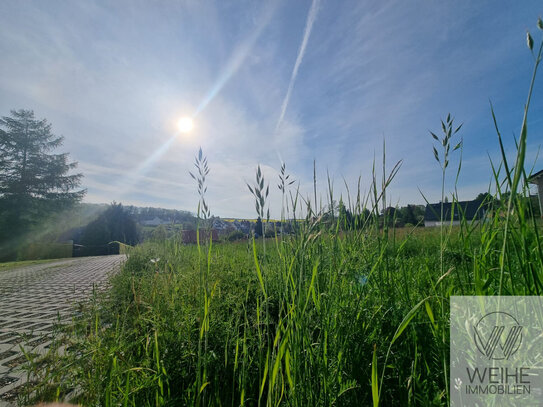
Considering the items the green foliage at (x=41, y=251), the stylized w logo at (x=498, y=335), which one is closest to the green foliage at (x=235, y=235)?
the stylized w logo at (x=498, y=335)

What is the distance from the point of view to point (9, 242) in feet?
73.0

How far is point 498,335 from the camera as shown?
801 millimetres

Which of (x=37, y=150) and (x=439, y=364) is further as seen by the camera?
(x=37, y=150)

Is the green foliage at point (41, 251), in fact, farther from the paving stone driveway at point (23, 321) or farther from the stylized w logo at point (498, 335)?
the stylized w logo at point (498, 335)

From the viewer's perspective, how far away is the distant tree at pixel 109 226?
25656 mm

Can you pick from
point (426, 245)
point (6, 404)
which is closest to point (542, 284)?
point (6, 404)

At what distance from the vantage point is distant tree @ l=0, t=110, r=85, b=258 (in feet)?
77.0

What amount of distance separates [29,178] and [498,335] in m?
36.7

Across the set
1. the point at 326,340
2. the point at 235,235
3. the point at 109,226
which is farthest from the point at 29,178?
the point at 326,340

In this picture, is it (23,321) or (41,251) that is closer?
(23,321)

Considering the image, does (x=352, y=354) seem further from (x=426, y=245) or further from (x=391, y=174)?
(x=426, y=245)

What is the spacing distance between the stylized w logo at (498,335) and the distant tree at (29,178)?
3305 cm

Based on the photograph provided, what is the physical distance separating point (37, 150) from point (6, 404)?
36.8 meters

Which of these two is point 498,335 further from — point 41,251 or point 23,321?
point 41,251
